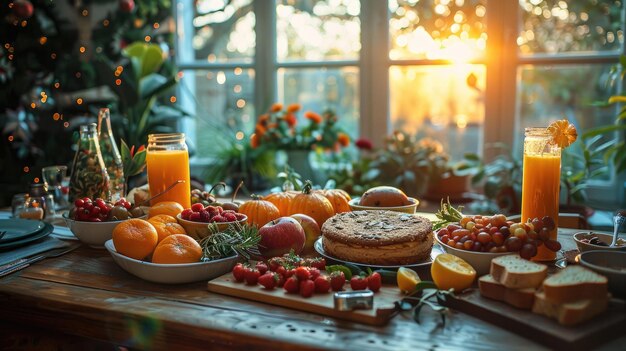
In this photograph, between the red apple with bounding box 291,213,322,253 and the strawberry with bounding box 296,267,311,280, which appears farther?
the red apple with bounding box 291,213,322,253

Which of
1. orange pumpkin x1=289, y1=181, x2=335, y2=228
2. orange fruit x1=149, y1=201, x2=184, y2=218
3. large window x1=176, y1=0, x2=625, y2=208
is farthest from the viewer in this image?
large window x1=176, y1=0, x2=625, y2=208

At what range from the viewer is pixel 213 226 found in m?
1.34

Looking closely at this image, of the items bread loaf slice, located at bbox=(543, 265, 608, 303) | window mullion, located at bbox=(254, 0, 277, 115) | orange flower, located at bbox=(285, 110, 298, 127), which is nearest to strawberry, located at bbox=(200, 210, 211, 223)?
bread loaf slice, located at bbox=(543, 265, 608, 303)

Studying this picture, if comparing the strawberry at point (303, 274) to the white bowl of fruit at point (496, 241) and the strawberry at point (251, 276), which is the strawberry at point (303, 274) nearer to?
the strawberry at point (251, 276)

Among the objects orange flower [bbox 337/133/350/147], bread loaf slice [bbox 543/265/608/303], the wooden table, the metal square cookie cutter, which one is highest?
orange flower [bbox 337/133/350/147]

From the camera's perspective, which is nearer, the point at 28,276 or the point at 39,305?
the point at 39,305

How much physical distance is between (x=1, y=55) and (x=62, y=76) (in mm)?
350

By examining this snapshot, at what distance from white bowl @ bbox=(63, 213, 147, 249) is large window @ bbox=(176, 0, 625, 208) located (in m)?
2.08

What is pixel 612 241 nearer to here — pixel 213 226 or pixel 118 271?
pixel 213 226

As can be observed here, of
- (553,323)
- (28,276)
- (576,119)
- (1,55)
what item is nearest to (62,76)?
(1,55)

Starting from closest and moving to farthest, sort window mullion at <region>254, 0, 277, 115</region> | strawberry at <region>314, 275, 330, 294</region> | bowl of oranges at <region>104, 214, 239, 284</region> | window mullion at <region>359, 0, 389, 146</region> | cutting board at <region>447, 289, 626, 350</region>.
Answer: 1. cutting board at <region>447, 289, 626, 350</region>
2. strawberry at <region>314, 275, 330, 294</region>
3. bowl of oranges at <region>104, 214, 239, 284</region>
4. window mullion at <region>359, 0, 389, 146</region>
5. window mullion at <region>254, 0, 277, 115</region>

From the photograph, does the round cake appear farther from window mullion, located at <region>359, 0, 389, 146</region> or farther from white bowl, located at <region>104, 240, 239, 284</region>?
window mullion, located at <region>359, 0, 389, 146</region>

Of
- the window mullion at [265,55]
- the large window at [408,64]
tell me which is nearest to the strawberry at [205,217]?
the large window at [408,64]

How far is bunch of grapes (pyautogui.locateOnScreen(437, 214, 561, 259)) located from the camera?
122cm
